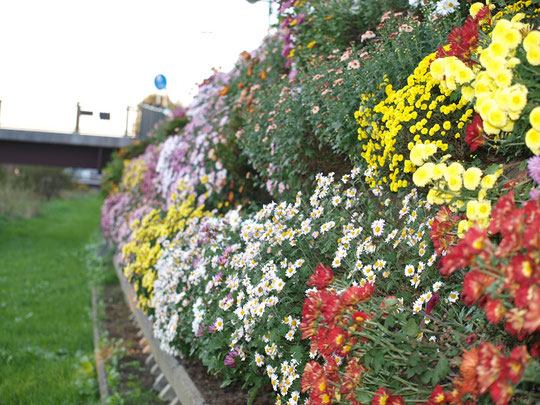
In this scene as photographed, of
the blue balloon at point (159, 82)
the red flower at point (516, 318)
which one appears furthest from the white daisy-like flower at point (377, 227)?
the blue balloon at point (159, 82)

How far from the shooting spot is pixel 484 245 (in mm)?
1424

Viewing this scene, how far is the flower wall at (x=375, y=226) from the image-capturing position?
168cm

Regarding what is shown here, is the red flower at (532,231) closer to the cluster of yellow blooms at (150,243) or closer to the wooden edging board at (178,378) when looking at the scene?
the wooden edging board at (178,378)

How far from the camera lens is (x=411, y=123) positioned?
3125 millimetres

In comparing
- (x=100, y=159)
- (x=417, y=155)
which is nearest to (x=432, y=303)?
(x=417, y=155)

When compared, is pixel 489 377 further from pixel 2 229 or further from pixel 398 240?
pixel 2 229

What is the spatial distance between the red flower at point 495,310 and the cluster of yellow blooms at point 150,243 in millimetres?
3951

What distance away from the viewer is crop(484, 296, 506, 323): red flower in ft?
4.53

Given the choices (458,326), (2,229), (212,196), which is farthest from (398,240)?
(2,229)

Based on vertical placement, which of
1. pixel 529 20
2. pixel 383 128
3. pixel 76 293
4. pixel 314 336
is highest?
pixel 529 20

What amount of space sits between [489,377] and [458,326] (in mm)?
838

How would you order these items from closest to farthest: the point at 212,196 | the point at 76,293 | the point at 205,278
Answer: the point at 205,278
the point at 212,196
the point at 76,293

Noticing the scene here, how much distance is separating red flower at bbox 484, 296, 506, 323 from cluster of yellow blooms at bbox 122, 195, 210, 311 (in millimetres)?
3951

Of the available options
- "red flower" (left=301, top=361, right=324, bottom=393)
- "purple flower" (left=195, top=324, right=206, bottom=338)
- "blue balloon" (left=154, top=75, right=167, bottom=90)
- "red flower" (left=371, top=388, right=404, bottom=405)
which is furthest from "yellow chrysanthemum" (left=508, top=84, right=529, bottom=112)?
"blue balloon" (left=154, top=75, right=167, bottom=90)
